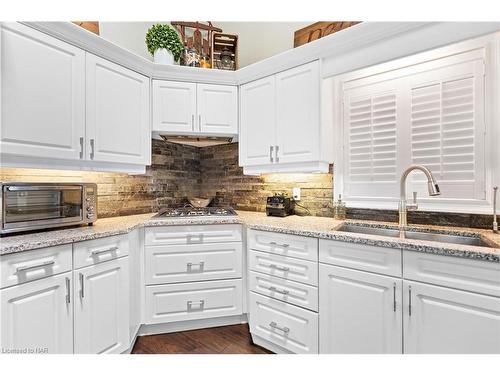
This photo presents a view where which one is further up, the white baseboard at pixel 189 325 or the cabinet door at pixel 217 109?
the cabinet door at pixel 217 109

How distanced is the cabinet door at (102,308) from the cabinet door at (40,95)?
79 centimetres

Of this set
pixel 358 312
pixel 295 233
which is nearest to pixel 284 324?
pixel 358 312

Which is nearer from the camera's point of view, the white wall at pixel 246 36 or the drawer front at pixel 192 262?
the drawer front at pixel 192 262

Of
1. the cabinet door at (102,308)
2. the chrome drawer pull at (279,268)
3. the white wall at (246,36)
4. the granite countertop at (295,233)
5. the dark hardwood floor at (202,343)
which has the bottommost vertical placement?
the dark hardwood floor at (202,343)

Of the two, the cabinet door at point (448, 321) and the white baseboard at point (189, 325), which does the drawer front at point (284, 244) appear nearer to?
the cabinet door at point (448, 321)

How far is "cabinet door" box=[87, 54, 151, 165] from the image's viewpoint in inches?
71.7

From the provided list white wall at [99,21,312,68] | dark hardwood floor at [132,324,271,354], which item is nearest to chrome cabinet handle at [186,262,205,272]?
dark hardwood floor at [132,324,271,354]

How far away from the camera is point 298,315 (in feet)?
5.64

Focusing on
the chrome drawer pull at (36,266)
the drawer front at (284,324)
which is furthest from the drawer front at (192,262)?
the chrome drawer pull at (36,266)

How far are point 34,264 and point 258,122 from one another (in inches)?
71.9

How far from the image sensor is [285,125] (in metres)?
2.13

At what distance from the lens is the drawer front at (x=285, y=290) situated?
1.67 metres

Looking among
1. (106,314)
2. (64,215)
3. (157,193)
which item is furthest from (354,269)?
(157,193)

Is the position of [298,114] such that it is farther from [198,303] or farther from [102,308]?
[102,308]
